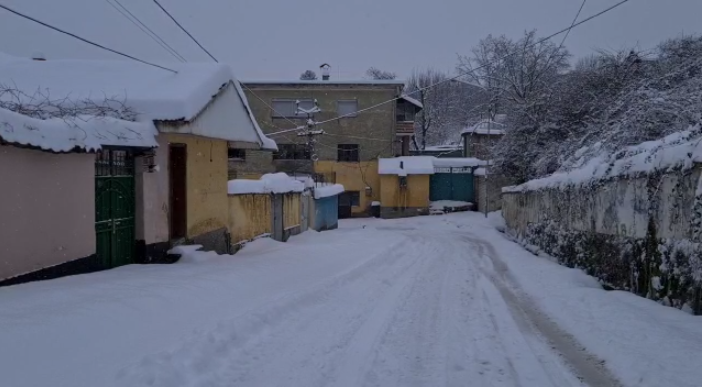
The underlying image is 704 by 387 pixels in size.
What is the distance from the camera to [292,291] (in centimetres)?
827

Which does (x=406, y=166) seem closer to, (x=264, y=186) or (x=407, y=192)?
(x=407, y=192)

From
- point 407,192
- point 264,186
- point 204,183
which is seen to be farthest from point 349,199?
point 204,183

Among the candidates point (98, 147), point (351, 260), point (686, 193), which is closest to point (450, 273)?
point (351, 260)

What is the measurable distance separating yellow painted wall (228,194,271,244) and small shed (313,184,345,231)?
8.06m

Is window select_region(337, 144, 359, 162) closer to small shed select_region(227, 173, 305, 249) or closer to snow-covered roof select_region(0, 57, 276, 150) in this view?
small shed select_region(227, 173, 305, 249)

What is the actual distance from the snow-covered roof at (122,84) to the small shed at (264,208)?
2.42m

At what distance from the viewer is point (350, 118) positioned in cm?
4034

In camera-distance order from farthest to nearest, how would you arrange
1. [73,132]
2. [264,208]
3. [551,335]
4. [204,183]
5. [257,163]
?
[257,163]
[264,208]
[204,183]
[73,132]
[551,335]

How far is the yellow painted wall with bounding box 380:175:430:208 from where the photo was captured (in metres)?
38.3

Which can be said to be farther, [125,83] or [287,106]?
[287,106]

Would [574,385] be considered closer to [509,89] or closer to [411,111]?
[509,89]

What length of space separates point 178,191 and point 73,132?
4.51 metres

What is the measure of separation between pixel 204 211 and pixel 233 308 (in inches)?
260

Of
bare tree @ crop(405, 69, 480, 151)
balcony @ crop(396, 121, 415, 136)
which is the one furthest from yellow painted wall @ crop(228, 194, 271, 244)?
bare tree @ crop(405, 69, 480, 151)
